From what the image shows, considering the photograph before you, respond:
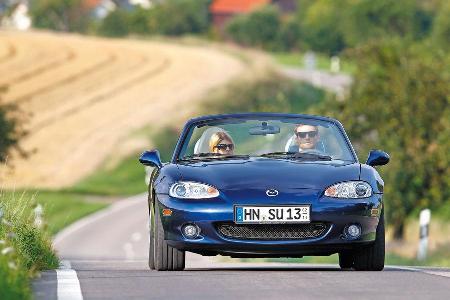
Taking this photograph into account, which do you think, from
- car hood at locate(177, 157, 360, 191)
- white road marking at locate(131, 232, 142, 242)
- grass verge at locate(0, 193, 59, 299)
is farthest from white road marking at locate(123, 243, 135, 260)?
car hood at locate(177, 157, 360, 191)

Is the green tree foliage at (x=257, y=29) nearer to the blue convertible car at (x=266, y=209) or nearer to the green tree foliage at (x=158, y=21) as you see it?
the green tree foliage at (x=158, y=21)

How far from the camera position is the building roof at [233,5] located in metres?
182

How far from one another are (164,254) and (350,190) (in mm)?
1652

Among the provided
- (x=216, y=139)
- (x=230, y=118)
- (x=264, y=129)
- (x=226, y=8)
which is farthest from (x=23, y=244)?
(x=226, y=8)

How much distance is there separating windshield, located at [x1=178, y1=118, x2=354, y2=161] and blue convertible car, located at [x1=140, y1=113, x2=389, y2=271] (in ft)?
0.55

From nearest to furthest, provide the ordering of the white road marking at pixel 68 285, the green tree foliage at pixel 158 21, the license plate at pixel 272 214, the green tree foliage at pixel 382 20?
the white road marking at pixel 68 285 → the license plate at pixel 272 214 → the green tree foliage at pixel 382 20 → the green tree foliage at pixel 158 21

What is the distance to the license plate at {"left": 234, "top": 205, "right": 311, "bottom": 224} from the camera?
13.0 metres

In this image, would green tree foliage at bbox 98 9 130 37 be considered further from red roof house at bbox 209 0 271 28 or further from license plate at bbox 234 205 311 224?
license plate at bbox 234 205 311 224

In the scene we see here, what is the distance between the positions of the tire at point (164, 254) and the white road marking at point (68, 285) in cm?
74

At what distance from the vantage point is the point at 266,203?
13.0m

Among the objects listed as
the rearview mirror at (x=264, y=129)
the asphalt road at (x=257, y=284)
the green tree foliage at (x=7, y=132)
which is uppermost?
the rearview mirror at (x=264, y=129)

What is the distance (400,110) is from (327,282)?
48.2 meters

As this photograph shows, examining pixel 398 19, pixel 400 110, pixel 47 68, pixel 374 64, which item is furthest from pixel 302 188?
pixel 398 19

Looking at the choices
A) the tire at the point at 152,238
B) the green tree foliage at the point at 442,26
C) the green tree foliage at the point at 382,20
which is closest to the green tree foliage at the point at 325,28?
the green tree foliage at the point at 382,20
